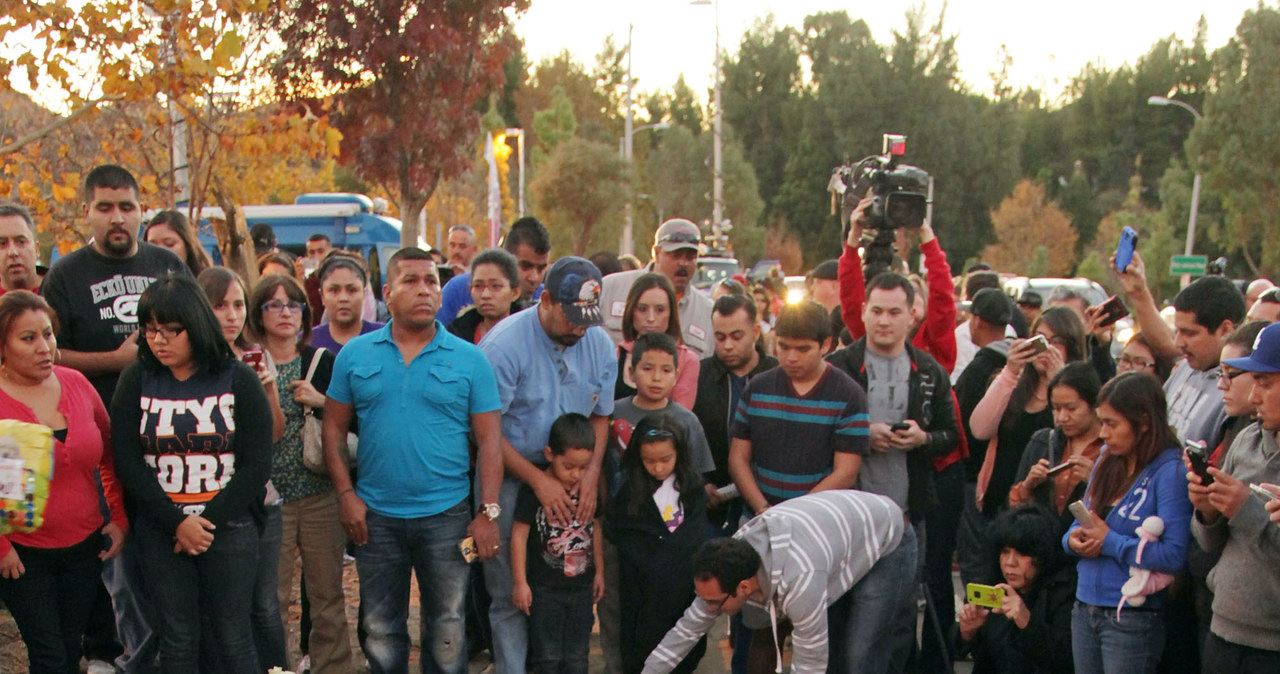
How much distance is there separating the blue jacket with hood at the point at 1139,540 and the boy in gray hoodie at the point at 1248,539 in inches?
6.8

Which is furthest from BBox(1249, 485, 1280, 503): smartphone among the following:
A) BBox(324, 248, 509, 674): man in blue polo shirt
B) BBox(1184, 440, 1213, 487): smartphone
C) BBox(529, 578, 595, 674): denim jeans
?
BBox(324, 248, 509, 674): man in blue polo shirt

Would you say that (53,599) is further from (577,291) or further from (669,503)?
(669,503)

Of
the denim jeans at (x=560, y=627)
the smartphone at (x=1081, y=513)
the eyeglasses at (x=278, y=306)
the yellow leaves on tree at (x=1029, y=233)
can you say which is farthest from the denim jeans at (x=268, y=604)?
the yellow leaves on tree at (x=1029, y=233)

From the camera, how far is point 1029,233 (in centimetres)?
4119

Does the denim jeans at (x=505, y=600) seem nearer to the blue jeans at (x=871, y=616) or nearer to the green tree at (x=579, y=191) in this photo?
the blue jeans at (x=871, y=616)

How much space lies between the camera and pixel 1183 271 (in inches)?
1008

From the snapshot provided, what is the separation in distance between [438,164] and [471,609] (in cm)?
712

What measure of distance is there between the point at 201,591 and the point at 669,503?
6.23 ft

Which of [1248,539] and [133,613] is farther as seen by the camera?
[133,613]

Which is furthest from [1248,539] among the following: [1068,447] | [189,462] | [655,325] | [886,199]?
[189,462]

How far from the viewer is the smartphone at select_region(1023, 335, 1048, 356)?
5.26 m

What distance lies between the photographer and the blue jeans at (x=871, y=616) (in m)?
4.64

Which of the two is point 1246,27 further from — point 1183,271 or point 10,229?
point 10,229

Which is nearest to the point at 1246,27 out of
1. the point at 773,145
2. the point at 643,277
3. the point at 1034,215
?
the point at 1034,215
